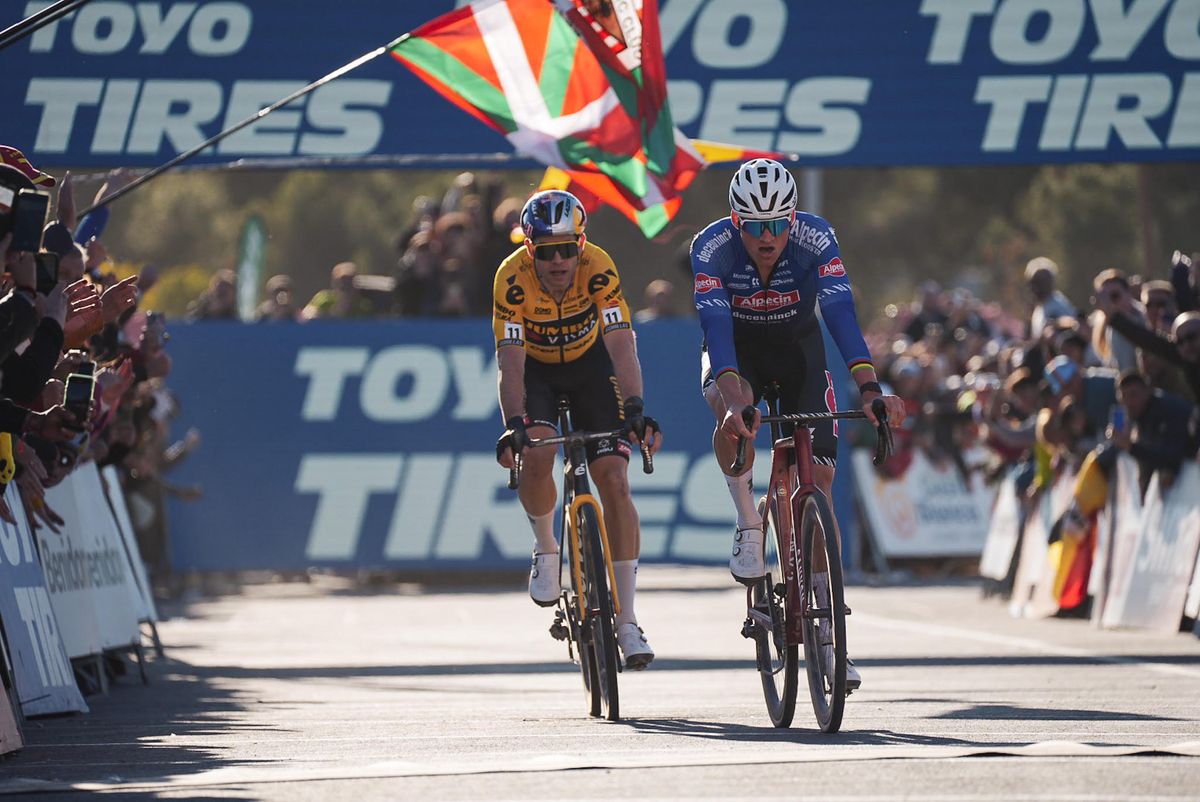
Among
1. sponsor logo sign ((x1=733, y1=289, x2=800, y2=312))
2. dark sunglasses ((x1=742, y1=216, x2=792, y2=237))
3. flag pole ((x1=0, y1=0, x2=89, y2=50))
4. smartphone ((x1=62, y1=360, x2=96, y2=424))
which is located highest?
flag pole ((x1=0, y1=0, x2=89, y2=50))

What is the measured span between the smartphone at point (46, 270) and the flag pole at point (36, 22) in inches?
90.9

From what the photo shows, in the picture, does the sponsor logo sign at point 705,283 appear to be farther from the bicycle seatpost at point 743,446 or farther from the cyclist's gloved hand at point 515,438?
the cyclist's gloved hand at point 515,438

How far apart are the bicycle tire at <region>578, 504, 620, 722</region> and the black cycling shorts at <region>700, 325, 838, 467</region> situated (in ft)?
2.78

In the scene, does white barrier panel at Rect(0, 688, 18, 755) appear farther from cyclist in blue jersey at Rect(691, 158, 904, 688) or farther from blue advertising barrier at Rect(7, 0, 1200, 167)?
blue advertising barrier at Rect(7, 0, 1200, 167)

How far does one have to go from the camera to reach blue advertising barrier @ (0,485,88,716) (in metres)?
9.96

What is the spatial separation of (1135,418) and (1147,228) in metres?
27.1

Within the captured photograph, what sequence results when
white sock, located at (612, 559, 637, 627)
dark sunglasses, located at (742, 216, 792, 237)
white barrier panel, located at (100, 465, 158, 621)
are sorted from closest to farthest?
dark sunglasses, located at (742, 216, 792, 237)
white sock, located at (612, 559, 637, 627)
white barrier panel, located at (100, 465, 158, 621)

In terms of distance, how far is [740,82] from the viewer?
16.7 metres

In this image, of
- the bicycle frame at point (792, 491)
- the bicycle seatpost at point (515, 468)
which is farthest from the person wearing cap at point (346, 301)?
the bicycle frame at point (792, 491)

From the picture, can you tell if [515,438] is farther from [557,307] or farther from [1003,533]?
[1003,533]

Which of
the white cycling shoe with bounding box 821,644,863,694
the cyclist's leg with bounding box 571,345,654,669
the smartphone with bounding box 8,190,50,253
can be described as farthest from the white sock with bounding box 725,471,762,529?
the smartphone with bounding box 8,190,50,253

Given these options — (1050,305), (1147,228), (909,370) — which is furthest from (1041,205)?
(1050,305)

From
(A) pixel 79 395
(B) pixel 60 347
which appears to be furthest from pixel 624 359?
(B) pixel 60 347

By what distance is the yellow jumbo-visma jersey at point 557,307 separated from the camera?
33.9ft
